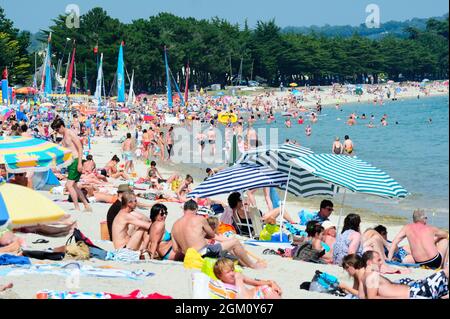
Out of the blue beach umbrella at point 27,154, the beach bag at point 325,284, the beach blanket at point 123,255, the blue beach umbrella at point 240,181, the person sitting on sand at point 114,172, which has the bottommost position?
the person sitting on sand at point 114,172

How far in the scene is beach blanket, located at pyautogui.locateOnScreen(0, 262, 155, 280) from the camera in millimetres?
7527

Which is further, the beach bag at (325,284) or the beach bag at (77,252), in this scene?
the beach bag at (77,252)

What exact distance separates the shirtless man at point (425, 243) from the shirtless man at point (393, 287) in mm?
1843

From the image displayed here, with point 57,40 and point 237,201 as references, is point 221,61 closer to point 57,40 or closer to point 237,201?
point 57,40

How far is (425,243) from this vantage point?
9.02m

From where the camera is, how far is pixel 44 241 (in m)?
9.49

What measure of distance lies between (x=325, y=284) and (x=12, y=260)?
9.65ft

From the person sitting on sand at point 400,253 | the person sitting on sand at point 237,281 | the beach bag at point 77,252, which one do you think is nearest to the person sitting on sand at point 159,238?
the beach bag at point 77,252

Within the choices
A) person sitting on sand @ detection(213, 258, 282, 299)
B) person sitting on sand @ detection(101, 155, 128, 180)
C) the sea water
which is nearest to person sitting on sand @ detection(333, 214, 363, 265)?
the sea water

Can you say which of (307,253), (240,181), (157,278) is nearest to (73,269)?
(157,278)

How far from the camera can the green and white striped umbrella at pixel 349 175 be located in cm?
970

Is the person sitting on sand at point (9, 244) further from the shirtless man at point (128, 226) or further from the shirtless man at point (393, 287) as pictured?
the shirtless man at point (393, 287)
